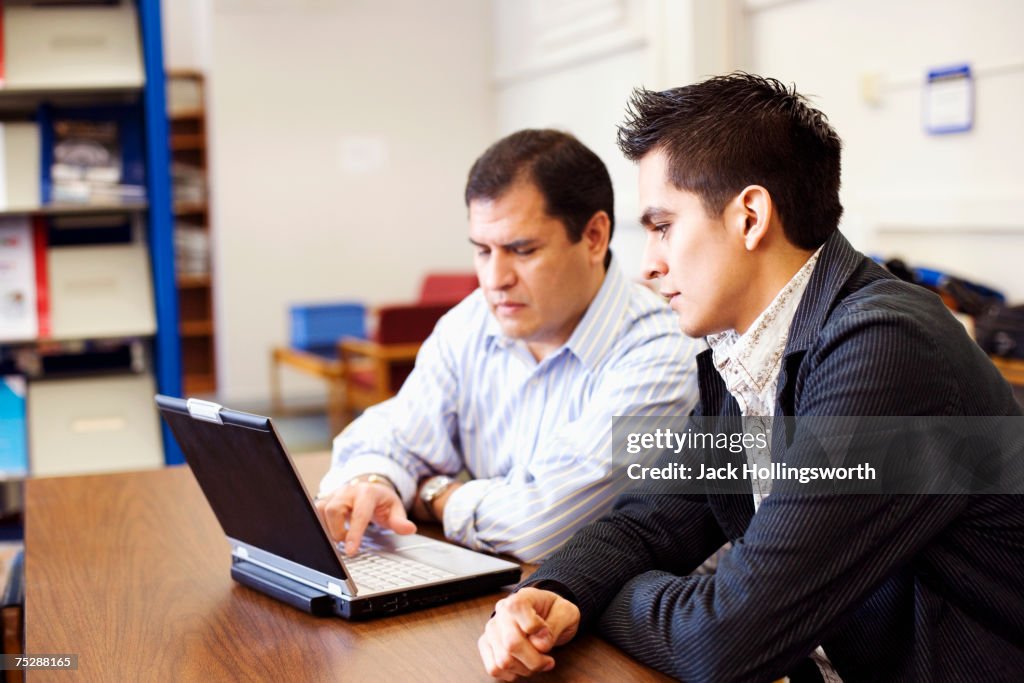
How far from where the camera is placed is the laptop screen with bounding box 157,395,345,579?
1.29 m

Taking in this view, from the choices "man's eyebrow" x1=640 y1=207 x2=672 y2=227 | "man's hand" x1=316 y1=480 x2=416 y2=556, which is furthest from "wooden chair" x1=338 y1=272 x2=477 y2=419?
"man's eyebrow" x1=640 y1=207 x2=672 y2=227

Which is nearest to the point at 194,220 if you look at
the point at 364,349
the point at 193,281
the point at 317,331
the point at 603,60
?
the point at 193,281

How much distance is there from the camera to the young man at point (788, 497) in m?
1.08

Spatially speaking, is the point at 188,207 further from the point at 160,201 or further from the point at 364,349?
the point at 160,201

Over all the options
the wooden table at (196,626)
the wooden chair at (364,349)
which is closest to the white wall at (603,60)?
the wooden chair at (364,349)

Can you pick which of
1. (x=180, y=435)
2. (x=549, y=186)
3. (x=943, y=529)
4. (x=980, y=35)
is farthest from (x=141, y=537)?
(x=980, y=35)

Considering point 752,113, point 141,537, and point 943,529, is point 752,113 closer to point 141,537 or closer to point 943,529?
point 943,529

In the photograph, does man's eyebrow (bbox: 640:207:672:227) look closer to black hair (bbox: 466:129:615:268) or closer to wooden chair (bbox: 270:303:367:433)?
black hair (bbox: 466:129:615:268)

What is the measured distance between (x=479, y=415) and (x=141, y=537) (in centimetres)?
62

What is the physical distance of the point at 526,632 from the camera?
1.15 meters

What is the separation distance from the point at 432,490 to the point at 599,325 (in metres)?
0.40

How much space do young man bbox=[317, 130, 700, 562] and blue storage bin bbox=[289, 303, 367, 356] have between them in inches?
200

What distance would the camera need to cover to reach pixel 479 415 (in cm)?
200

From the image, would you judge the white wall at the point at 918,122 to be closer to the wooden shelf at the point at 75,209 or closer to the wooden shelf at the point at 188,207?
the wooden shelf at the point at 75,209
